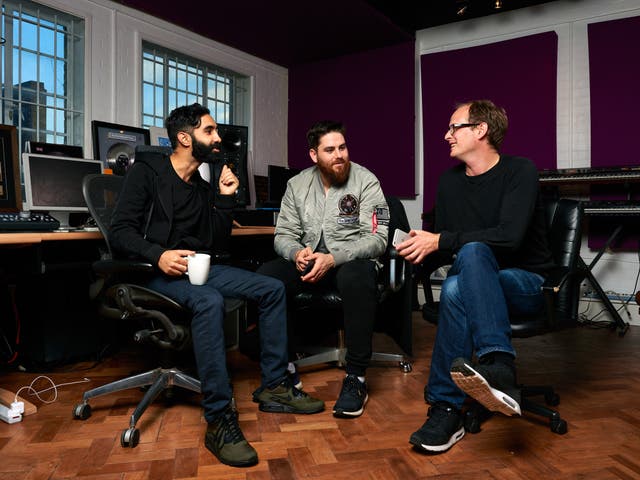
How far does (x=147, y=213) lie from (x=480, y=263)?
1.33m

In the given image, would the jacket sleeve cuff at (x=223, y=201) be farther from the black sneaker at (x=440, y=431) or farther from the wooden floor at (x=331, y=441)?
the black sneaker at (x=440, y=431)

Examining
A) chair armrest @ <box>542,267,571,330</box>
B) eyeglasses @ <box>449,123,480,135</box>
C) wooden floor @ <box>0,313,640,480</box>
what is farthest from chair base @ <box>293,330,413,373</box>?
eyeglasses @ <box>449,123,480,135</box>

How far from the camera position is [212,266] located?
2270mm

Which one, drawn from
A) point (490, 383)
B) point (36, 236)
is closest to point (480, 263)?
point (490, 383)

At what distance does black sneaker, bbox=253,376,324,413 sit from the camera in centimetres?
208

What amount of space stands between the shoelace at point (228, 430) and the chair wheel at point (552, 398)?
1324 mm

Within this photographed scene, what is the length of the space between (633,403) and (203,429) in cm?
182

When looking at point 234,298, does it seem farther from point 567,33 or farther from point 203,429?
point 567,33

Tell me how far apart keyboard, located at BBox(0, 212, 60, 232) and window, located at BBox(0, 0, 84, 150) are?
5.89ft

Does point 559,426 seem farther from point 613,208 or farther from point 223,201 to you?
point 613,208

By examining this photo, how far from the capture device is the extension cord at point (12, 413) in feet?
6.53

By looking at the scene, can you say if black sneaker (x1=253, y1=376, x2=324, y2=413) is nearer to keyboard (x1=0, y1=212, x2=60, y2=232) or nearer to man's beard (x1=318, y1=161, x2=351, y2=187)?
man's beard (x1=318, y1=161, x2=351, y2=187)

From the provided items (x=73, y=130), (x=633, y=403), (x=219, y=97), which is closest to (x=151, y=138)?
(x=73, y=130)

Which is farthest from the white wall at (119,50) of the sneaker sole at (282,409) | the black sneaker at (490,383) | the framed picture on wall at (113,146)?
the black sneaker at (490,383)
